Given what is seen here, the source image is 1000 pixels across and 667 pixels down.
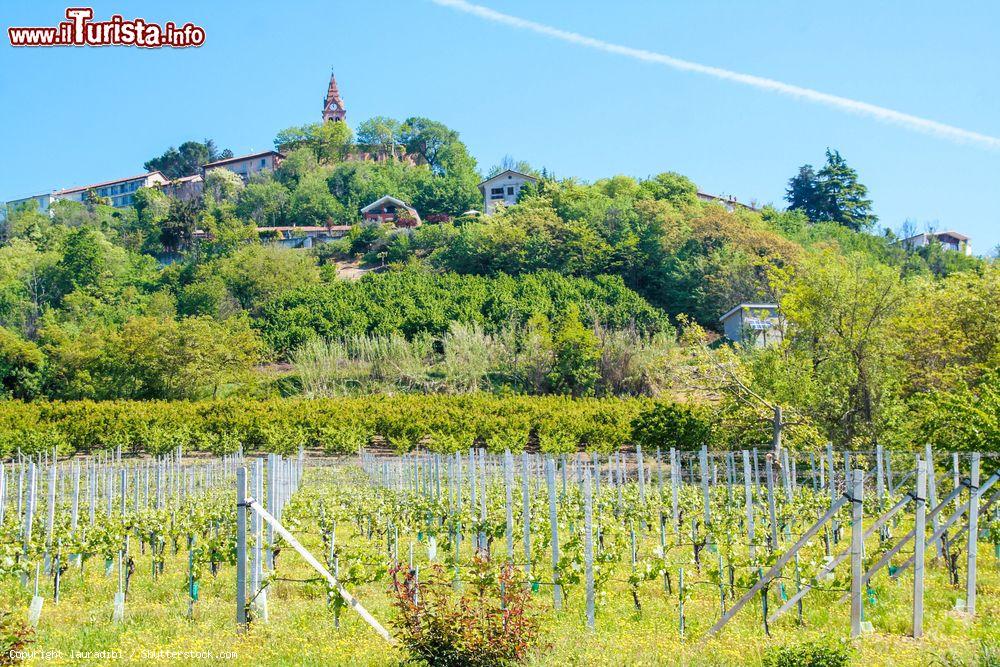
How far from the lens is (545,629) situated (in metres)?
7.21

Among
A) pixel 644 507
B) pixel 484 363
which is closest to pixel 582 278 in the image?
pixel 484 363

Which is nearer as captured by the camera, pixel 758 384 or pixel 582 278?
pixel 758 384

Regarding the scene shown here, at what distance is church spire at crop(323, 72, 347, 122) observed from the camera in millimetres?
113750

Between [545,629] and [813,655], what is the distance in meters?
1.97

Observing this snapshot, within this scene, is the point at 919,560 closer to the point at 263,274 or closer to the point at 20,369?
the point at 20,369

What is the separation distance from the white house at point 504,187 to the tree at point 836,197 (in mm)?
20609

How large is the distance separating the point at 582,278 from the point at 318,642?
44.5 m

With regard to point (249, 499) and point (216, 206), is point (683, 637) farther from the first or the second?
point (216, 206)

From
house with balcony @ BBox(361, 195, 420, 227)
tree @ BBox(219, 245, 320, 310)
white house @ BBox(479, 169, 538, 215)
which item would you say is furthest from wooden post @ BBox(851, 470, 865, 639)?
white house @ BBox(479, 169, 538, 215)

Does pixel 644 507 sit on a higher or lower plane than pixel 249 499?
lower

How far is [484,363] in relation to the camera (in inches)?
1529

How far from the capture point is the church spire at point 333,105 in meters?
114

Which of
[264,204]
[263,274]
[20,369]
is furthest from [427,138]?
[20,369]

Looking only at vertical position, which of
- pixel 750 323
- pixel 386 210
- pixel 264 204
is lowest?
pixel 750 323
